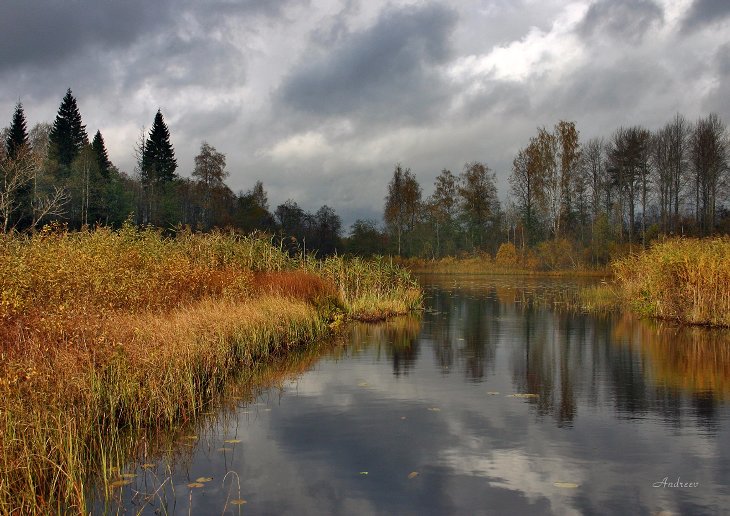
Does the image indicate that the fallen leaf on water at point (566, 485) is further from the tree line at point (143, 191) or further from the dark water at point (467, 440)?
the tree line at point (143, 191)

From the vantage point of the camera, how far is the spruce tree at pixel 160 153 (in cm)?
7969

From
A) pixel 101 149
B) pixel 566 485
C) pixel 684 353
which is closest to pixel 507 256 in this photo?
pixel 684 353

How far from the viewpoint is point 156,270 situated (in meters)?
14.5

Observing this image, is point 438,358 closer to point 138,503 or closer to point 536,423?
point 536,423

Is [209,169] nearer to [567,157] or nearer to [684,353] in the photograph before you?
[567,157]

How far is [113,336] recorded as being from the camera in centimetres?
958

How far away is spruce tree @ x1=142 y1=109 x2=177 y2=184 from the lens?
79.7 metres

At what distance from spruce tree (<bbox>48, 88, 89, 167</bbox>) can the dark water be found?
226 feet

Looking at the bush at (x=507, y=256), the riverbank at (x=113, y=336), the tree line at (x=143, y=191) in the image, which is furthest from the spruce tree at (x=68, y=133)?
the riverbank at (x=113, y=336)

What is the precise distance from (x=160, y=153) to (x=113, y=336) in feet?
256

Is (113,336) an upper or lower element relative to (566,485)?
upper

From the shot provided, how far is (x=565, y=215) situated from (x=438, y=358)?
163 feet

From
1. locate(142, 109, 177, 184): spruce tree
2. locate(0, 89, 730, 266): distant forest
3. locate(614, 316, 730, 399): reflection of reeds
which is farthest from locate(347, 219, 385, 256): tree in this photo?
locate(614, 316, 730, 399): reflection of reeds

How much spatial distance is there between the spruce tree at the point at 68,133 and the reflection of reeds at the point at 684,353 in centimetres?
6839
